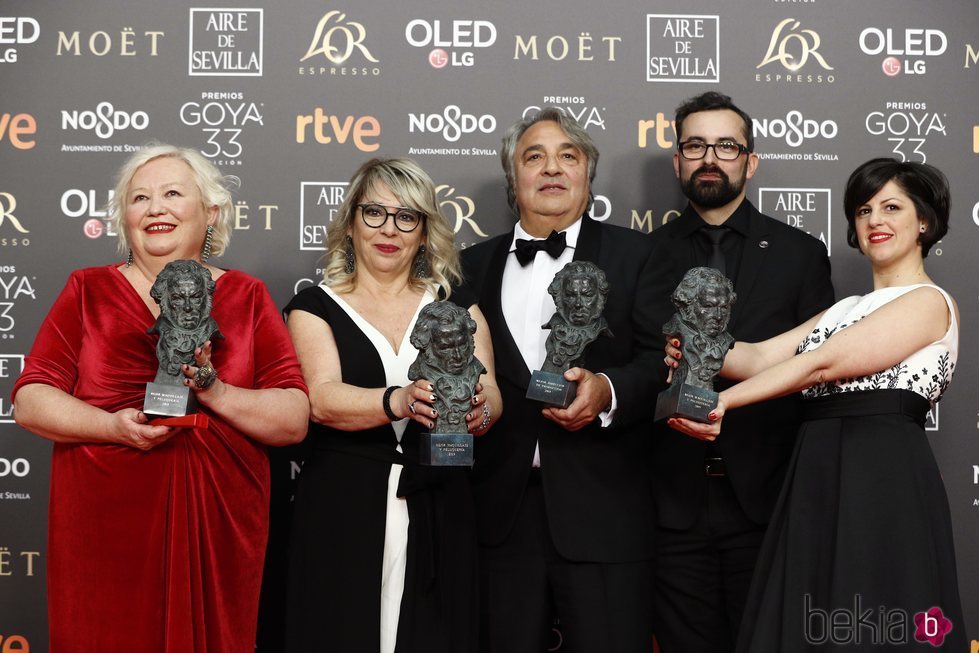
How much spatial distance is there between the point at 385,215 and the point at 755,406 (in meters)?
1.35

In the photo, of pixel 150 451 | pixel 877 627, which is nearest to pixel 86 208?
pixel 150 451

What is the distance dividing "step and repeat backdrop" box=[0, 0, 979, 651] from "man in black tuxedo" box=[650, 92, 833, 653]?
873mm

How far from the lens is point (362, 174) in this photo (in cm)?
321

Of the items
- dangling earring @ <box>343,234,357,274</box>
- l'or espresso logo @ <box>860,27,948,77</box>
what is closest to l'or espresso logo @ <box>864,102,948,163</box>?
l'or espresso logo @ <box>860,27,948,77</box>

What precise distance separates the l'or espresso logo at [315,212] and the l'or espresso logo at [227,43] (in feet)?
1.77

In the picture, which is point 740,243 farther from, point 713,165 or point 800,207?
point 800,207

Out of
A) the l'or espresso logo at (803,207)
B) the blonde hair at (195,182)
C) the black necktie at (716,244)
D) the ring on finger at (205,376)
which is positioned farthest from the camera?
the l'or espresso logo at (803,207)

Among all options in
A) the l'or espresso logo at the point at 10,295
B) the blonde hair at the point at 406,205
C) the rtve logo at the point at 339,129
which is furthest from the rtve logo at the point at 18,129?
the blonde hair at the point at 406,205

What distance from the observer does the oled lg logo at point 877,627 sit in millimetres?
2633

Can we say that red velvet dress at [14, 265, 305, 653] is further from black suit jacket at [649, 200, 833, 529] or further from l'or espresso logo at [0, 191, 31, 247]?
l'or espresso logo at [0, 191, 31, 247]

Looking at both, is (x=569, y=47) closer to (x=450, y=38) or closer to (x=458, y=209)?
(x=450, y=38)

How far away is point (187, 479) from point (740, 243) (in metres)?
1.96

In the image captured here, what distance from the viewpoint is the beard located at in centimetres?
345

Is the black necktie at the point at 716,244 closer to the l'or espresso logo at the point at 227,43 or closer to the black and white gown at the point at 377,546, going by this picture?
the black and white gown at the point at 377,546
